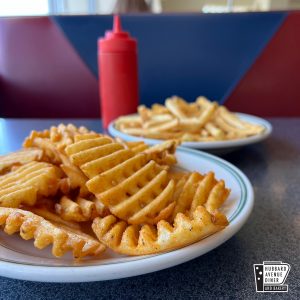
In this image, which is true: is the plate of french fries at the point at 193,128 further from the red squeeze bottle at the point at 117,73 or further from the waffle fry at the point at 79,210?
the waffle fry at the point at 79,210

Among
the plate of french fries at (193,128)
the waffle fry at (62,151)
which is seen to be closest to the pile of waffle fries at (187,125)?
the plate of french fries at (193,128)

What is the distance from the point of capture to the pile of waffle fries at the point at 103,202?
39 cm

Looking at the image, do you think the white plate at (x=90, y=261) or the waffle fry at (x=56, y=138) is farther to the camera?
the waffle fry at (x=56, y=138)

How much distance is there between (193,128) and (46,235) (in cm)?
65

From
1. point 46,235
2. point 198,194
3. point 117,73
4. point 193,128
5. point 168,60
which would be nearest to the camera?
point 46,235

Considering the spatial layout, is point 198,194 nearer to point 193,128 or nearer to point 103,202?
point 103,202

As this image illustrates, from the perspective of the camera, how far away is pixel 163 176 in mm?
515

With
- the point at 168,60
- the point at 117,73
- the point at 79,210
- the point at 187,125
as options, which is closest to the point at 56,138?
the point at 79,210

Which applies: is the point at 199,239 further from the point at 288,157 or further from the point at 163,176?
the point at 288,157

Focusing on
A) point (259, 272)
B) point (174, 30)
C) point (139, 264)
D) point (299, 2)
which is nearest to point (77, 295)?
point (139, 264)

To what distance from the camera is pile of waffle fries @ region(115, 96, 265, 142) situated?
0.93m

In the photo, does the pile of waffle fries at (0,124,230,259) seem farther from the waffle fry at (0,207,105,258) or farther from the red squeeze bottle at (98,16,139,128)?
the red squeeze bottle at (98,16,139,128)

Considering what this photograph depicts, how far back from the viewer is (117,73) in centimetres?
124

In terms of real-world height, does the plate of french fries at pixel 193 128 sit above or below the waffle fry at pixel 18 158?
below
